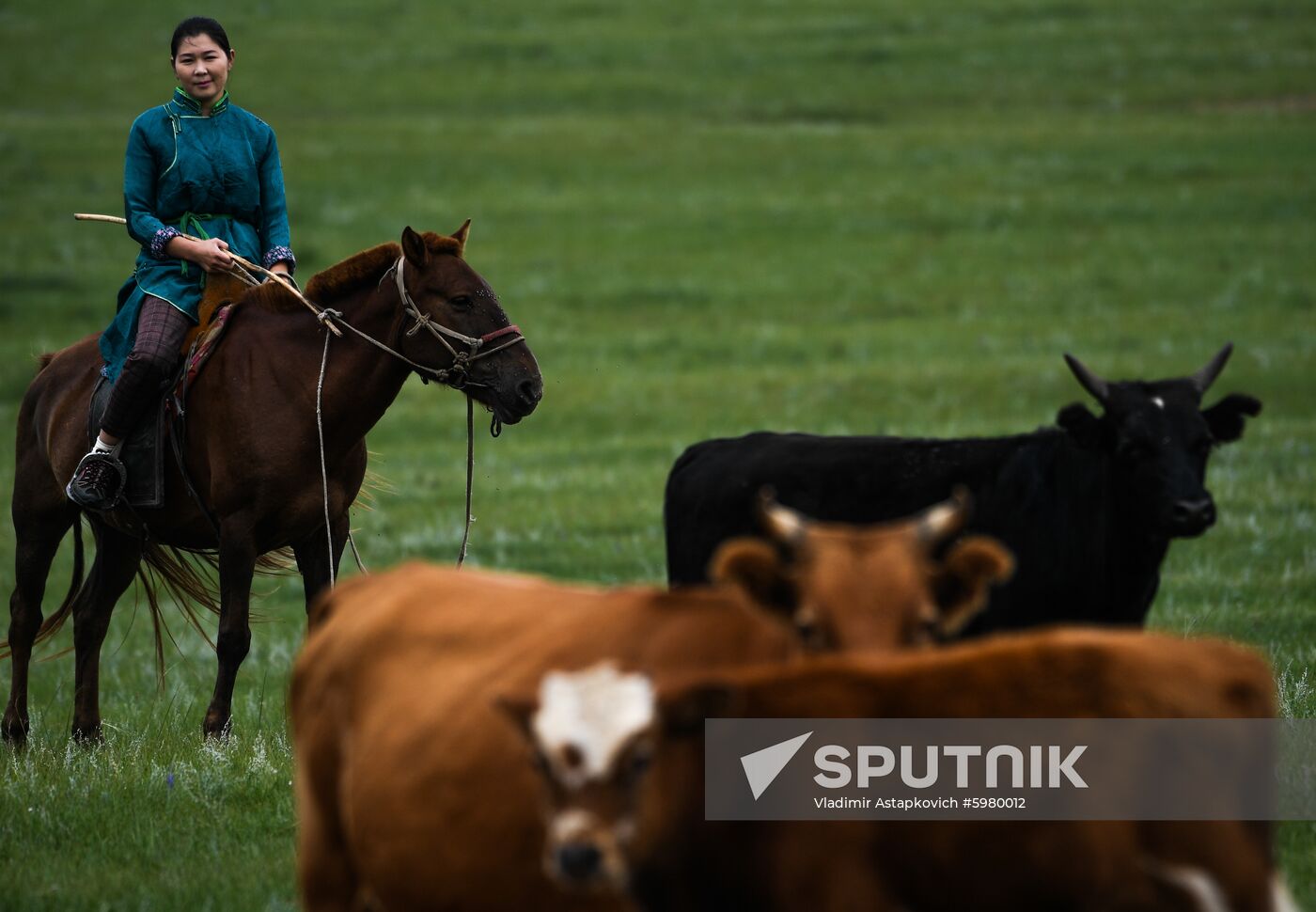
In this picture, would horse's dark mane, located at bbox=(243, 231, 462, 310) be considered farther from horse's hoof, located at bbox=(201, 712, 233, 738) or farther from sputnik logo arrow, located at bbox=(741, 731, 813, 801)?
sputnik logo arrow, located at bbox=(741, 731, 813, 801)

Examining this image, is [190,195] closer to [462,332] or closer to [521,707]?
[462,332]

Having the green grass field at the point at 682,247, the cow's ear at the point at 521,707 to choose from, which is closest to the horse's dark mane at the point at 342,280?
the green grass field at the point at 682,247

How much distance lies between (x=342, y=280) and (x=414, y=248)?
2.02 ft

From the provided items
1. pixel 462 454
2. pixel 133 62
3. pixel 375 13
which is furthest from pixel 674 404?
pixel 375 13

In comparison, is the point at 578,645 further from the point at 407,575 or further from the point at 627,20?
the point at 627,20

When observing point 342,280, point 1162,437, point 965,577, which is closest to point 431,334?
A: point 342,280

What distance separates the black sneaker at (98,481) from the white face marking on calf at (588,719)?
18.4ft

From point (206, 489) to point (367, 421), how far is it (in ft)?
3.07

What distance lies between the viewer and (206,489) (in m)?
8.67

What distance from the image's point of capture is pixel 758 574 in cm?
390

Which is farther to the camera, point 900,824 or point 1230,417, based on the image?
point 1230,417

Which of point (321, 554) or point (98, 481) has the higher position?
point (98, 481)

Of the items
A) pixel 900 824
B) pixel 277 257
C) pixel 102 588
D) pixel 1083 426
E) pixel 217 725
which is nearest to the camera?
pixel 900 824

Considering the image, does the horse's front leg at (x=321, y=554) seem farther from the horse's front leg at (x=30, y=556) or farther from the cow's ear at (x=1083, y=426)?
the cow's ear at (x=1083, y=426)
